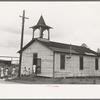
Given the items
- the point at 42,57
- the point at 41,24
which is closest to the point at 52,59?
the point at 42,57

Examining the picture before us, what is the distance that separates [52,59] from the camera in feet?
72.2

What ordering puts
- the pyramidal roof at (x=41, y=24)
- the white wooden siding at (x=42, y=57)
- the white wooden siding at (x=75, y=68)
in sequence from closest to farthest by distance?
the white wooden siding at (x=42, y=57) → the white wooden siding at (x=75, y=68) → the pyramidal roof at (x=41, y=24)

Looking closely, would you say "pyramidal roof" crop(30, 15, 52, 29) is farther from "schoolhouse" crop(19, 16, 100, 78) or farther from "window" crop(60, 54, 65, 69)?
"window" crop(60, 54, 65, 69)

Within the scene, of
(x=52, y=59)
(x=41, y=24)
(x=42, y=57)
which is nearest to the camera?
(x=52, y=59)

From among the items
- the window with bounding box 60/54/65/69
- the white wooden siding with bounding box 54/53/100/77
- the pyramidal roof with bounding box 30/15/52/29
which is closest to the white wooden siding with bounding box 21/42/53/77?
the white wooden siding with bounding box 54/53/100/77

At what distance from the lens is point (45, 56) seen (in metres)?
22.8

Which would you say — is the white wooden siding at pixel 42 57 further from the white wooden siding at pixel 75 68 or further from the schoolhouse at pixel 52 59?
the white wooden siding at pixel 75 68

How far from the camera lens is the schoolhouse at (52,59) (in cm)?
2225

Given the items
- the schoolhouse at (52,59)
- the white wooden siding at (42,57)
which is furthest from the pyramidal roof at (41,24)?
A: the white wooden siding at (42,57)

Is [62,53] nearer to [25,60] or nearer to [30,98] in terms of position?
[25,60]

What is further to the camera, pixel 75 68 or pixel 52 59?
pixel 75 68

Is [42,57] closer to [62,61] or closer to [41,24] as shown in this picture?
[62,61]

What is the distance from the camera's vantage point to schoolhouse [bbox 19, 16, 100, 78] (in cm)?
2225

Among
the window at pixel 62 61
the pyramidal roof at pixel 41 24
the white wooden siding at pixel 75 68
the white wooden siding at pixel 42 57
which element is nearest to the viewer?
the white wooden siding at pixel 42 57
